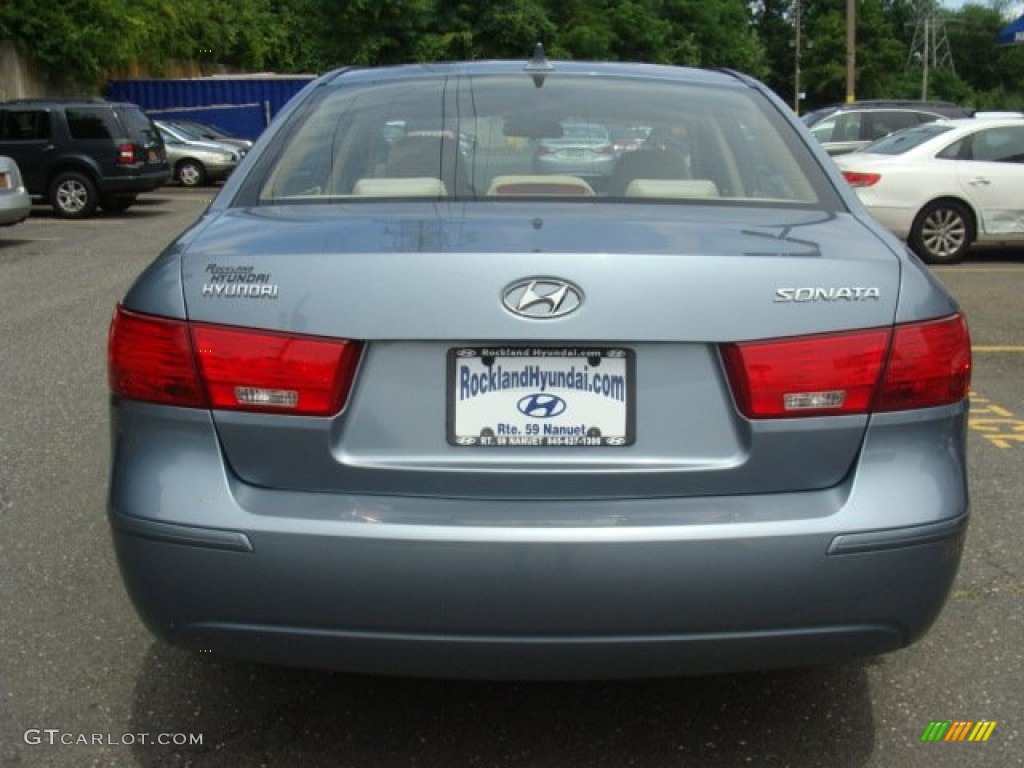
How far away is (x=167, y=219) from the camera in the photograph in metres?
19.8

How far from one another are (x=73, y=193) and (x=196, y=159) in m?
7.14

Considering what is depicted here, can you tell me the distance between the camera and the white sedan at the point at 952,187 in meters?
13.3

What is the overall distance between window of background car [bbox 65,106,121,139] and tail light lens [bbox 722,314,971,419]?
18.6 m

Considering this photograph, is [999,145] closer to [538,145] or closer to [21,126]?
[538,145]

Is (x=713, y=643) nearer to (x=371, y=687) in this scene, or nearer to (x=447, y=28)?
(x=371, y=687)

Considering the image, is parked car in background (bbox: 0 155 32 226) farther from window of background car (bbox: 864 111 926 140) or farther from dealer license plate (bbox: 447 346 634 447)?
dealer license plate (bbox: 447 346 634 447)

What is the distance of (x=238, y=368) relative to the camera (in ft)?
8.86

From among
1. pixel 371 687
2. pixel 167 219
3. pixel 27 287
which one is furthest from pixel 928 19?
pixel 371 687

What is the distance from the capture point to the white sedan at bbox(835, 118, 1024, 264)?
524 inches

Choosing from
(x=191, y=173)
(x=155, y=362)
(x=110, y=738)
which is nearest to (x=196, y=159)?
(x=191, y=173)

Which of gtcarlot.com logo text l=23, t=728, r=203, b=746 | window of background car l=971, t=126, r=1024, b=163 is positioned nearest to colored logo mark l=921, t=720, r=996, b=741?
gtcarlot.com logo text l=23, t=728, r=203, b=746

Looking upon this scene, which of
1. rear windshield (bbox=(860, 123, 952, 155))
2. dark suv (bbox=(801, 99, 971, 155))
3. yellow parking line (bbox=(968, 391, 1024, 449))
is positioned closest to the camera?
yellow parking line (bbox=(968, 391, 1024, 449))

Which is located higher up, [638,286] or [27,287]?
[638,286]

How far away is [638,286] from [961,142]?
11919mm
